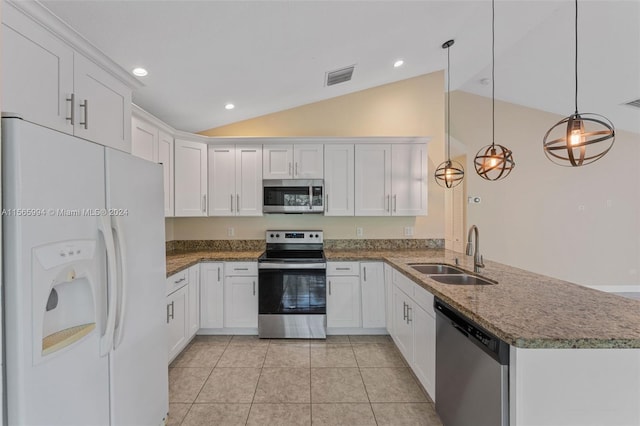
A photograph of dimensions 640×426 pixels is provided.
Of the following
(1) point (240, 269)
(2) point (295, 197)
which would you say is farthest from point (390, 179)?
(1) point (240, 269)

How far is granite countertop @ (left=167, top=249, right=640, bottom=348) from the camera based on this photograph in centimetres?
106

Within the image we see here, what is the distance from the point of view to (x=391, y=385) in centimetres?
219

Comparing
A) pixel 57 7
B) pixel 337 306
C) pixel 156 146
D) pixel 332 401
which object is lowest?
pixel 332 401

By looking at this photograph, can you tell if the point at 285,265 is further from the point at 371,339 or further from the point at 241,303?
the point at 371,339

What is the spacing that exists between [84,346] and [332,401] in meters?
1.69

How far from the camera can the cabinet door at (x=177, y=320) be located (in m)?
2.37

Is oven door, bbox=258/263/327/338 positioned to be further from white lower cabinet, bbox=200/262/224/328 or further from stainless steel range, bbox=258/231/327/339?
white lower cabinet, bbox=200/262/224/328

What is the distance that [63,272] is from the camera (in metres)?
0.95

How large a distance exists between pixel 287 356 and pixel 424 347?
1370 millimetres

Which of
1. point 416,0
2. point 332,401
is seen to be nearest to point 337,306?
point 332,401

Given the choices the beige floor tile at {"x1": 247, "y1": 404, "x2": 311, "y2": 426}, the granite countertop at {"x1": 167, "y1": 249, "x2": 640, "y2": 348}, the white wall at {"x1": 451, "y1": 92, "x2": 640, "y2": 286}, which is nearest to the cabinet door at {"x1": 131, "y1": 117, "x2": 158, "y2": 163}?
the beige floor tile at {"x1": 247, "y1": 404, "x2": 311, "y2": 426}

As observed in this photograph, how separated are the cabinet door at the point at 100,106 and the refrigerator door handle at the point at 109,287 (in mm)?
687

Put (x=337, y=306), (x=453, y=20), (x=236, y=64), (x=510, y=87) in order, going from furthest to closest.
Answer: (x=510, y=87), (x=337, y=306), (x=453, y=20), (x=236, y=64)

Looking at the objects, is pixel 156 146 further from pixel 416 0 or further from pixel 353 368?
pixel 353 368
